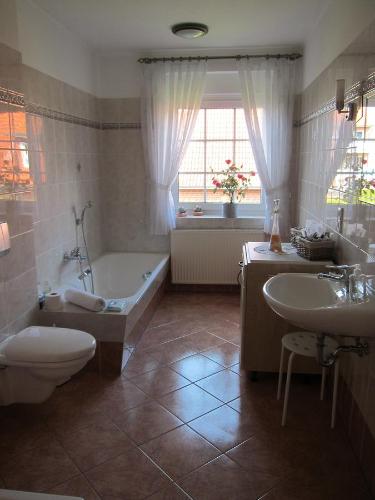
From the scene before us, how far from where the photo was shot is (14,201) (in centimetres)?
249

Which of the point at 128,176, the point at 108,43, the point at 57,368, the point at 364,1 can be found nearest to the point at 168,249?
the point at 128,176

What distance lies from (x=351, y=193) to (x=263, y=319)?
913 mm

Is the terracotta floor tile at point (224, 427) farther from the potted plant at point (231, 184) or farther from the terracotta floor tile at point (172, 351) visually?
the potted plant at point (231, 184)

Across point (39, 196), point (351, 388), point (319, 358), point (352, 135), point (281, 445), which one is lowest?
point (281, 445)

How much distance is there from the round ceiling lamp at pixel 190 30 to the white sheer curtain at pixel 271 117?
67cm

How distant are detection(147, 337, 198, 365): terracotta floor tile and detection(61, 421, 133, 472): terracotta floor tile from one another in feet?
2.68

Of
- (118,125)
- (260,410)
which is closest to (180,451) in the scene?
(260,410)

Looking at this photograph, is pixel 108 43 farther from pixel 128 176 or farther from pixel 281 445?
pixel 281 445

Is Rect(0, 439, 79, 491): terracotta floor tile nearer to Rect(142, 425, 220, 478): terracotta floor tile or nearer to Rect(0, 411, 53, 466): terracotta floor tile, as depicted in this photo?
Rect(0, 411, 53, 466): terracotta floor tile

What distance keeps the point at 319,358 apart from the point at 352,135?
3.98 feet

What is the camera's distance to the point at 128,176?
14.5ft

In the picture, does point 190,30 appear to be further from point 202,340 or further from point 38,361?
point 38,361

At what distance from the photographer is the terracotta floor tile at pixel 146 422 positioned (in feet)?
7.26

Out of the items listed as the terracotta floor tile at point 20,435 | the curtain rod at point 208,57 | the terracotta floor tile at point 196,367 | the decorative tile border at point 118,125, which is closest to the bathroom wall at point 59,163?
the decorative tile border at point 118,125
